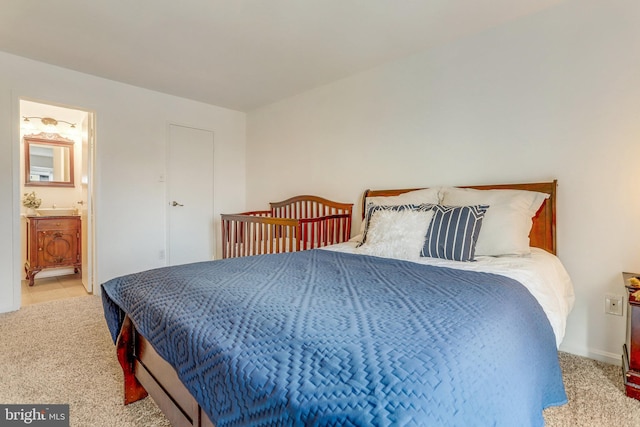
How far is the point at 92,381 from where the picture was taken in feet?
5.71

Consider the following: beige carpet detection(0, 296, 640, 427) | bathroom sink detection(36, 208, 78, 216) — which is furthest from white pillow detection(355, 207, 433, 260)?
bathroom sink detection(36, 208, 78, 216)

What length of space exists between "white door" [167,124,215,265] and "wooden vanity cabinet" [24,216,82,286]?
131 cm

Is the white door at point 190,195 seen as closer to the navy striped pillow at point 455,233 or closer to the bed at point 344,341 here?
the bed at point 344,341

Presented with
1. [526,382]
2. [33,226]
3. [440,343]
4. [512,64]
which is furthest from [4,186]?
[512,64]

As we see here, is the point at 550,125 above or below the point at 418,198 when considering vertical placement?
above

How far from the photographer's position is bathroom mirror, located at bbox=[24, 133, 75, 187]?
4.24 meters

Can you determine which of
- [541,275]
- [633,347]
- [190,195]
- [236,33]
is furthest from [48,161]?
[633,347]

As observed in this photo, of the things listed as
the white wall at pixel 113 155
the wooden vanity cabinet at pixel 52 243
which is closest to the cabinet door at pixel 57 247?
the wooden vanity cabinet at pixel 52 243

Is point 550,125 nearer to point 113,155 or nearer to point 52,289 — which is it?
point 113,155

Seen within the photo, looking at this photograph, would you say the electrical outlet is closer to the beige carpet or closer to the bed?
the beige carpet

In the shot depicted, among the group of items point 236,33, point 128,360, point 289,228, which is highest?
point 236,33

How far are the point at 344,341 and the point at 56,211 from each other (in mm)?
5047

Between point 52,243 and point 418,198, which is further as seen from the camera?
point 52,243

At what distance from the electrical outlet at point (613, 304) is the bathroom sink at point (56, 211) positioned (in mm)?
5763
